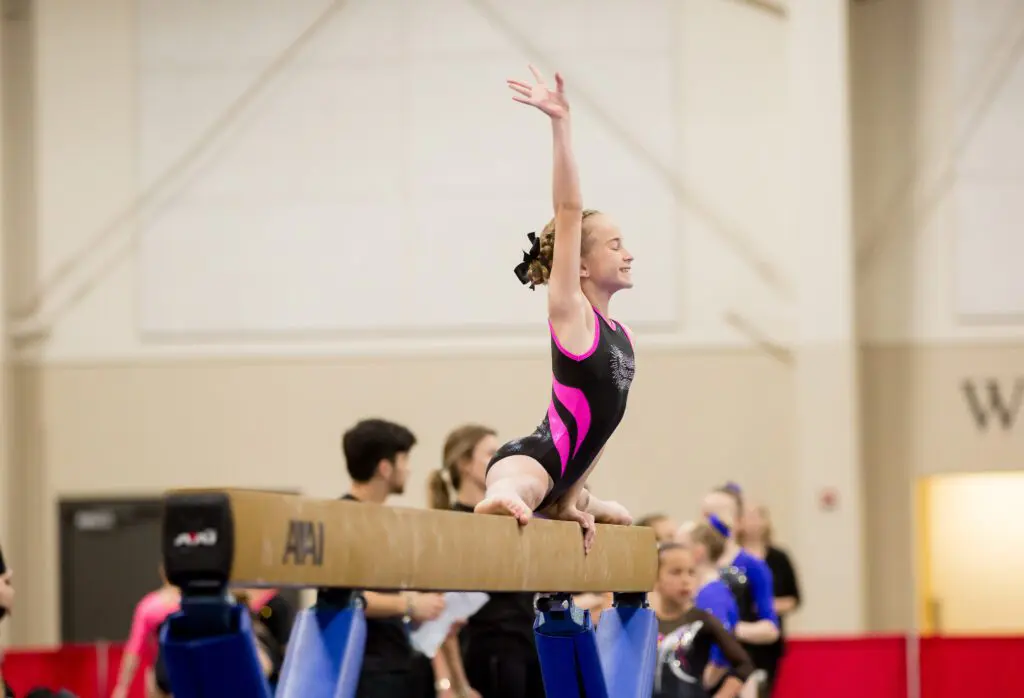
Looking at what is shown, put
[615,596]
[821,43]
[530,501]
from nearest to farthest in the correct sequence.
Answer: [530,501]
[615,596]
[821,43]

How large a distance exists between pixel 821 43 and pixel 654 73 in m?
1.40

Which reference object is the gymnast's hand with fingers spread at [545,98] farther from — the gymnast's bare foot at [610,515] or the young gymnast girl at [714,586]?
the young gymnast girl at [714,586]

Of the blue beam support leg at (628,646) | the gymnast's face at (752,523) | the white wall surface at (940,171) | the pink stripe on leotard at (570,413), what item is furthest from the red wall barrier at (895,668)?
the pink stripe on leotard at (570,413)

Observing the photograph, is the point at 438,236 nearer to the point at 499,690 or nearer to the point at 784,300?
the point at 784,300

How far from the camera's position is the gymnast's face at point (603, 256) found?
4.39m

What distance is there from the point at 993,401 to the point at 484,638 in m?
8.27

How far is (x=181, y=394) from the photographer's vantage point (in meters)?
12.5

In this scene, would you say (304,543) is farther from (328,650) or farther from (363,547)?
(328,650)

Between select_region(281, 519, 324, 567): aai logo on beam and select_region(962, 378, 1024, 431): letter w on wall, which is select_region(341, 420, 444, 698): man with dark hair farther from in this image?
select_region(962, 378, 1024, 431): letter w on wall

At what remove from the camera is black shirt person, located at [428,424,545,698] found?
5.32 metres

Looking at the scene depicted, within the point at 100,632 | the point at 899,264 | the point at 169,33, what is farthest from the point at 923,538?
the point at 169,33

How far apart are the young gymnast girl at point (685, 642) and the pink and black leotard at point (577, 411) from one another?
1.86 meters

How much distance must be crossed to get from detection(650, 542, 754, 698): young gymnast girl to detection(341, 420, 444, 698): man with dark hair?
1302 mm

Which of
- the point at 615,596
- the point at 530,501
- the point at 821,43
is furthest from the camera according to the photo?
the point at 821,43
